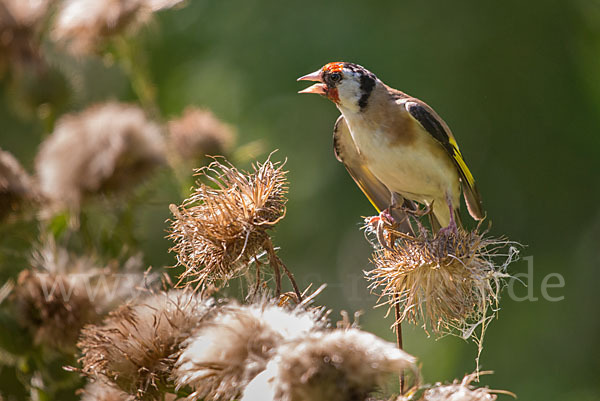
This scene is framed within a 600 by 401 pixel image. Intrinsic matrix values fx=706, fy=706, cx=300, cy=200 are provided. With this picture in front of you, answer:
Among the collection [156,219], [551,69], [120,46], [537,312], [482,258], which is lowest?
[537,312]

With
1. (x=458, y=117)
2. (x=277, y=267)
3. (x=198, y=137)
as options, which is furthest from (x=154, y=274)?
(x=458, y=117)

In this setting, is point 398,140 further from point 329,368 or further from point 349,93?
point 329,368

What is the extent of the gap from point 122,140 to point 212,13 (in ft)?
18.8

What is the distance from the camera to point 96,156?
3.18 metres

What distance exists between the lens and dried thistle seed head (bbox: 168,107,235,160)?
387 centimetres

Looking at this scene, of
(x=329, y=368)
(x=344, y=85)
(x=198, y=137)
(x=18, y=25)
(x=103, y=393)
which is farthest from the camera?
(x=198, y=137)

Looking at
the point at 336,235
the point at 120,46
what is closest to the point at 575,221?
the point at 336,235

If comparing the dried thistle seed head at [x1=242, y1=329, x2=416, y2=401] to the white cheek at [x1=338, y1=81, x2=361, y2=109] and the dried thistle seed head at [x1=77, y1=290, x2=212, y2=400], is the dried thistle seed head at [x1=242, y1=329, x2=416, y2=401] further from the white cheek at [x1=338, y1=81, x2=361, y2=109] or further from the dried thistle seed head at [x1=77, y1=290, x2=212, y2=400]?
the white cheek at [x1=338, y1=81, x2=361, y2=109]

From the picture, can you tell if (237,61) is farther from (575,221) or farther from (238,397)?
(238,397)

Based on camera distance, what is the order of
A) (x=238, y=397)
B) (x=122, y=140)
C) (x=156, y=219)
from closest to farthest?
(x=238, y=397) → (x=122, y=140) → (x=156, y=219)

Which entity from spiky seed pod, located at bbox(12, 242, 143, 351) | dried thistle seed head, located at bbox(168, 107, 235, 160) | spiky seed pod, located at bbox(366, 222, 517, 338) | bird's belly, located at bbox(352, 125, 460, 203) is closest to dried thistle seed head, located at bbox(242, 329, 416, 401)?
spiky seed pod, located at bbox(366, 222, 517, 338)

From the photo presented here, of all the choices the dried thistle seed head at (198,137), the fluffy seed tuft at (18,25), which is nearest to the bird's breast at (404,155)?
the dried thistle seed head at (198,137)

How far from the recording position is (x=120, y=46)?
378 centimetres

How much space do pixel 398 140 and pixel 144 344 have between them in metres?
1.65
